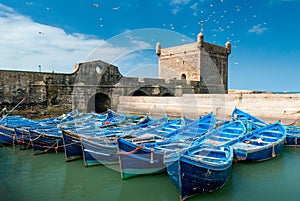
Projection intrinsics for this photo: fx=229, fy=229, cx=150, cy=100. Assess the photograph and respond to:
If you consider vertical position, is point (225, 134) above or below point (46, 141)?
above

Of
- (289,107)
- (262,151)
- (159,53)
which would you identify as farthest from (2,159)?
(159,53)

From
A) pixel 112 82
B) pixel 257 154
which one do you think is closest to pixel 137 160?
pixel 257 154

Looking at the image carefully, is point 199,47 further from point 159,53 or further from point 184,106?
point 184,106

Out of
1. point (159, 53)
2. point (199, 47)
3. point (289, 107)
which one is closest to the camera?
point (289, 107)

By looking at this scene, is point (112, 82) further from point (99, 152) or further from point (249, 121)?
point (99, 152)

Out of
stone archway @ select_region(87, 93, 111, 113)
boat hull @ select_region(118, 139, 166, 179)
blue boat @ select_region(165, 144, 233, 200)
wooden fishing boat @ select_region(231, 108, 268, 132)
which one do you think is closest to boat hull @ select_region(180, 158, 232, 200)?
blue boat @ select_region(165, 144, 233, 200)

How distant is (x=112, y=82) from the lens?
23688 mm

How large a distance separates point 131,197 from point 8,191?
11.2ft

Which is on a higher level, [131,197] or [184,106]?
[184,106]

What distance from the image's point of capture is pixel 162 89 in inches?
1057

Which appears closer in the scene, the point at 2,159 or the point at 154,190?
the point at 154,190

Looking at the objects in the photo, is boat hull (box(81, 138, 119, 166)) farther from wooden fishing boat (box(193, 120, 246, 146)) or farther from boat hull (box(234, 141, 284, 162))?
boat hull (box(234, 141, 284, 162))

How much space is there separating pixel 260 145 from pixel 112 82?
1752 centimetres

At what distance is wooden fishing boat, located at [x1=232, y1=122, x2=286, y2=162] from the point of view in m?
7.65
